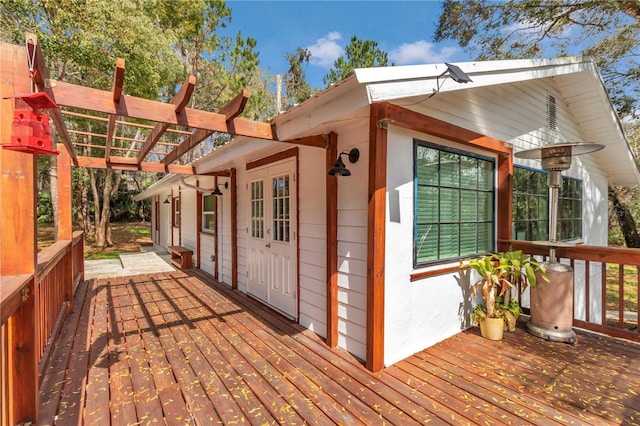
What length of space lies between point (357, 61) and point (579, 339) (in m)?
10.4

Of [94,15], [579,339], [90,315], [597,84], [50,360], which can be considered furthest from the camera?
[94,15]

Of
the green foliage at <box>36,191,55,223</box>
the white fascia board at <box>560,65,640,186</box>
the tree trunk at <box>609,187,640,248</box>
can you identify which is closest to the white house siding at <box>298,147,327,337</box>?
the white fascia board at <box>560,65,640,186</box>

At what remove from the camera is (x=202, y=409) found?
2.12 metres

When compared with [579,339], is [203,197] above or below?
above

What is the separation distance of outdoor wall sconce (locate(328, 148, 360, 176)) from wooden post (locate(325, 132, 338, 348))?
0.73 ft

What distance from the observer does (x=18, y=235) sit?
1.69m

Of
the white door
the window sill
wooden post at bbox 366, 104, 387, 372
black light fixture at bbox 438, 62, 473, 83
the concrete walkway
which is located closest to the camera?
black light fixture at bbox 438, 62, 473, 83

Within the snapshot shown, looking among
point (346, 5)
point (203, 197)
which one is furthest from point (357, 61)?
point (203, 197)

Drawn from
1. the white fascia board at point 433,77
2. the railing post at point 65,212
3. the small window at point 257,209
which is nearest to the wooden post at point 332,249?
the white fascia board at point 433,77

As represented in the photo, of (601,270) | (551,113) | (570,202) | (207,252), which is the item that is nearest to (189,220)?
(207,252)

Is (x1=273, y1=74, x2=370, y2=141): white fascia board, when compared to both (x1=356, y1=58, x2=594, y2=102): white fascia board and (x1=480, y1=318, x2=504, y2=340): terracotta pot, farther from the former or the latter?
(x1=480, y1=318, x2=504, y2=340): terracotta pot

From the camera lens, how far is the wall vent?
4.77m

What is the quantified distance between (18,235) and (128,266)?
7395 mm

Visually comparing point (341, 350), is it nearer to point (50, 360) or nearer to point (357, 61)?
point (50, 360)
